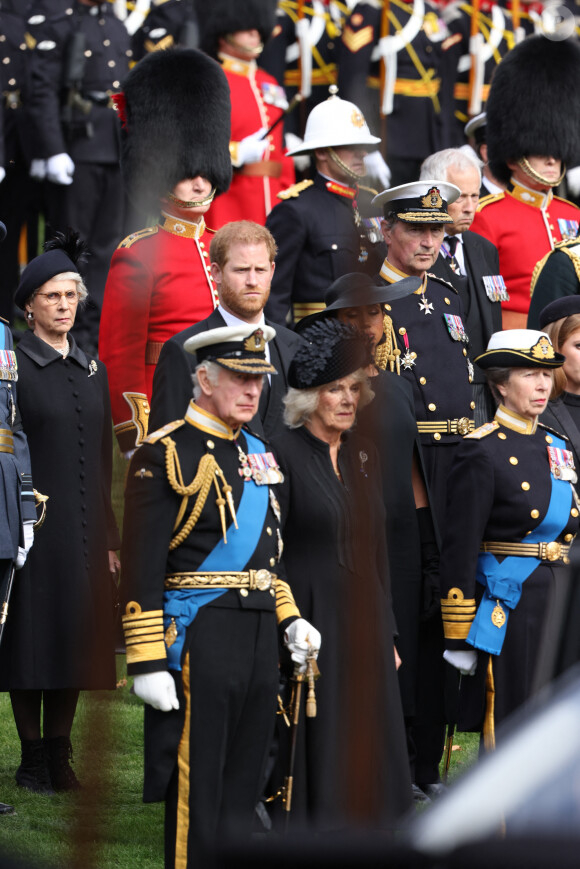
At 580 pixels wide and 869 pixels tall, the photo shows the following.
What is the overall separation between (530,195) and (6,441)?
3652mm

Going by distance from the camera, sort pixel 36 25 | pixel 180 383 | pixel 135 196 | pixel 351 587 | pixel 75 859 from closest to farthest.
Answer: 1. pixel 75 859
2. pixel 351 587
3. pixel 180 383
4. pixel 135 196
5. pixel 36 25

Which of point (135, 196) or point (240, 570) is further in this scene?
point (135, 196)

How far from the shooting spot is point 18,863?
207 centimetres

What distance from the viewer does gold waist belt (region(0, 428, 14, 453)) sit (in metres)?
6.09

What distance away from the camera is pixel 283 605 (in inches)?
199

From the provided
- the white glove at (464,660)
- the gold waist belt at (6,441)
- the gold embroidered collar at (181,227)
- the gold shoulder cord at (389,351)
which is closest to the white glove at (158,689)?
the white glove at (464,660)

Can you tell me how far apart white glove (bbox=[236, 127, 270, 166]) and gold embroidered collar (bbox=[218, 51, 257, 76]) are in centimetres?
62

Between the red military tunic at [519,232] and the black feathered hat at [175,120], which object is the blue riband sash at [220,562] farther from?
the red military tunic at [519,232]

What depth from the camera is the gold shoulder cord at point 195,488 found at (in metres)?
4.78

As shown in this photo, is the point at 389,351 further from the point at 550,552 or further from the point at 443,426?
the point at 550,552

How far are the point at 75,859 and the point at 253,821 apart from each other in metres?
3.14

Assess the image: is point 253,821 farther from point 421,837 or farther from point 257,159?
point 257,159

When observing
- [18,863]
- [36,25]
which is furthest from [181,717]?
[36,25]

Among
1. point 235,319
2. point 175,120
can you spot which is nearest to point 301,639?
point 235,319
